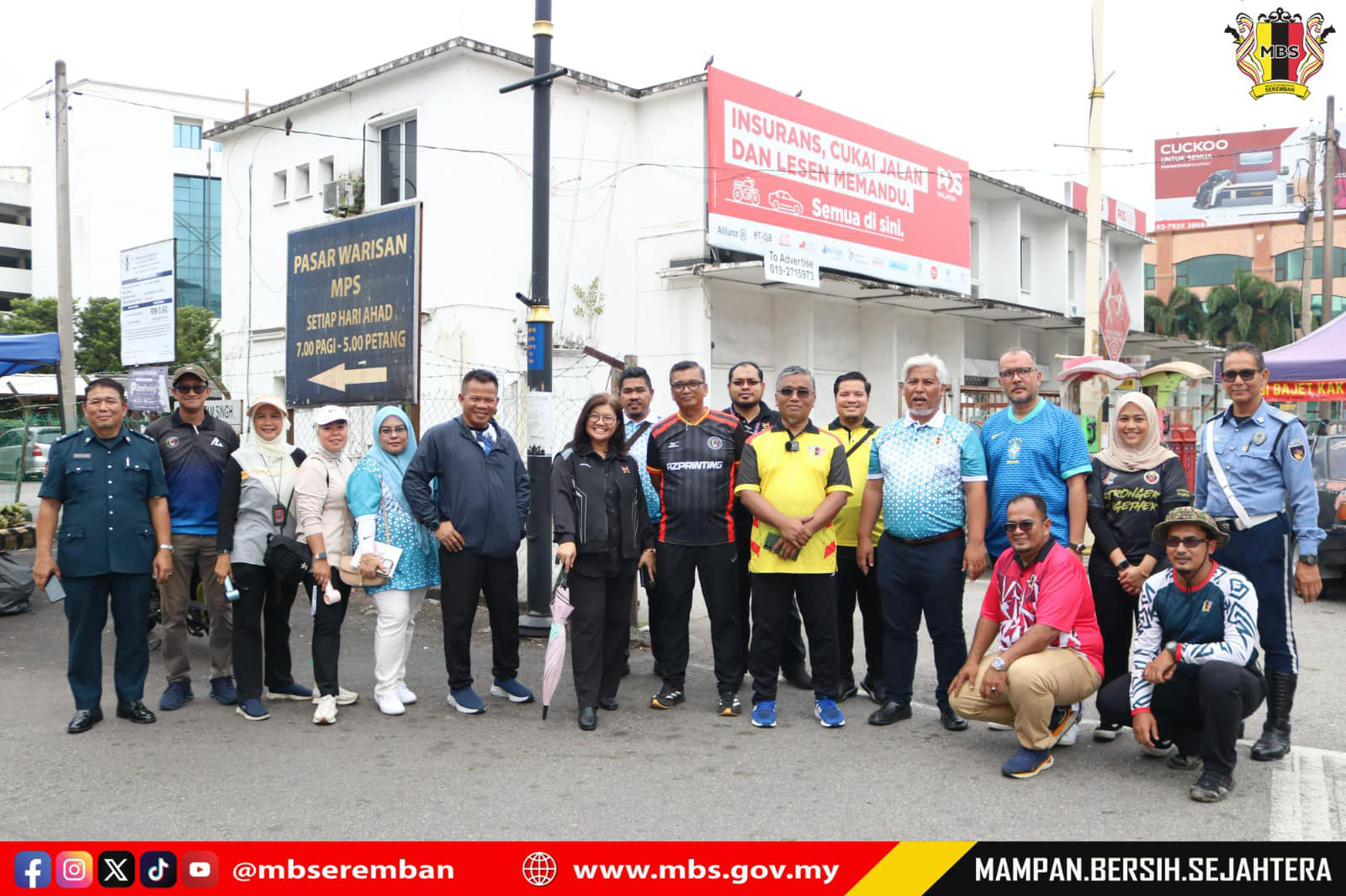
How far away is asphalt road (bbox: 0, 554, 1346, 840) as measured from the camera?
161 inches

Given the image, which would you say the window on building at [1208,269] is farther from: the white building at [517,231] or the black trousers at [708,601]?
the black trousers at [708,601]

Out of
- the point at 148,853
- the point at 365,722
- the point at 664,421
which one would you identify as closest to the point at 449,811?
the point at 148,853

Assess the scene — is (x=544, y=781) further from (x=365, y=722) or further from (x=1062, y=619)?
(x=1062, y=619)

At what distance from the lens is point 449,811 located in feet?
13.9

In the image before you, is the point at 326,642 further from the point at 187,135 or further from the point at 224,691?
the point at 187,135

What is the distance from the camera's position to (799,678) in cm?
652

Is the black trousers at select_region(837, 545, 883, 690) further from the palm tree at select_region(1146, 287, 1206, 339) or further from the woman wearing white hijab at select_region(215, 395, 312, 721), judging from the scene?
the palm tree at select_region(1146, 287, 1206, 339)

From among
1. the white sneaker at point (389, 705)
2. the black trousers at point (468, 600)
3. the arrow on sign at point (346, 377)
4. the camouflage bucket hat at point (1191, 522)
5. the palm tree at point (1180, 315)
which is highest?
the palm tree at point (1180, 315)

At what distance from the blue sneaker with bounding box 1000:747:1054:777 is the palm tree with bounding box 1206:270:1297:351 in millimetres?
46962

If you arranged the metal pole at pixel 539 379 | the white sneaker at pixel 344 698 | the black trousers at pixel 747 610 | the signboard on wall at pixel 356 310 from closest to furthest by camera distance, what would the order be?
1. the white sneaker at pixel 344 698
2. the black trousers at pixel 747 610
3. the metal pole at pixel 539 379
4. the signboard on wall at pixel 356 310

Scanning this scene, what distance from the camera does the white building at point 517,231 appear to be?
1605cm

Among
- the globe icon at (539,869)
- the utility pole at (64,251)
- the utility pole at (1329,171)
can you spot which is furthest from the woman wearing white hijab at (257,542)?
the utility pole at (1329,171)

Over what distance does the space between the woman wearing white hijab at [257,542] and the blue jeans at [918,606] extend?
3.42 metres

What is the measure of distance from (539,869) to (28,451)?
20.3 metres
